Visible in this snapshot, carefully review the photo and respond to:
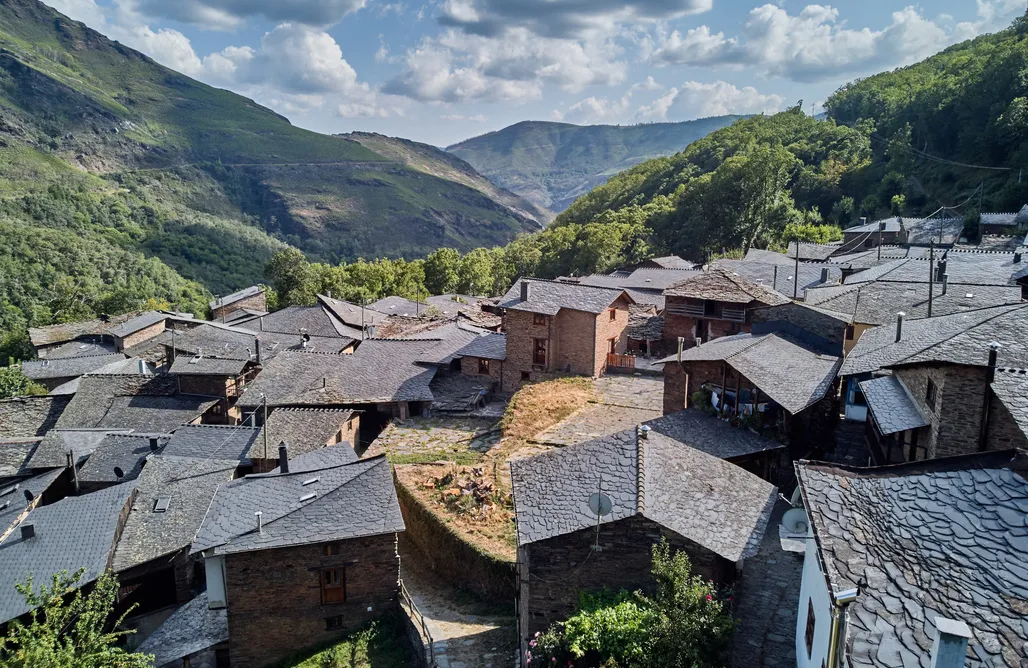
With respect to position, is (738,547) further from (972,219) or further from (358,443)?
(972,219)

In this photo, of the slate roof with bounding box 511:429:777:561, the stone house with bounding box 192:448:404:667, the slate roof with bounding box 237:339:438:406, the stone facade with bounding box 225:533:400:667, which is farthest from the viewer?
the slate roof with bounding box 237:339:438:406

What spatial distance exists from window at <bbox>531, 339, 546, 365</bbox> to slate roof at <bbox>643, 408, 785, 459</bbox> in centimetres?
1359

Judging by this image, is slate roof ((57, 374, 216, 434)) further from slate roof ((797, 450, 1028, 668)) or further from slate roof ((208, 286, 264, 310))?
slate roof ((797, 450, 1028, 668))

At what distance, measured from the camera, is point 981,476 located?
9.16 metres

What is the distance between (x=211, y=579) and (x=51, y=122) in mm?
194833

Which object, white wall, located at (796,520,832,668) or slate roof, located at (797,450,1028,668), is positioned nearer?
slate roof, located at (797,450,1028,668)

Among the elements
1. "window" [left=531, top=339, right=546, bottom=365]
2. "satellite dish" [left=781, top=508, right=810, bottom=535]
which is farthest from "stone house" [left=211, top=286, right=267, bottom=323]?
"satellite dish" [left=781, top=508, right=810, bottom=535]

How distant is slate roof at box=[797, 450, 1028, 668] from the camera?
23.2 ft

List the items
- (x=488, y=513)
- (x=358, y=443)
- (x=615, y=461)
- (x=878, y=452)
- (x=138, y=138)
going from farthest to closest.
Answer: (x=138, y=138)
(x=358, y=443)
(x=488, y=513)
(x=878, y=452)
(x=615, y=461)

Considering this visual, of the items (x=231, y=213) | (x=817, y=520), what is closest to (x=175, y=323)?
(x=817, y=520)

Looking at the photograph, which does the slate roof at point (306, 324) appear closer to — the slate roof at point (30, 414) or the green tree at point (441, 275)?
the slate roof at point (30, 414)

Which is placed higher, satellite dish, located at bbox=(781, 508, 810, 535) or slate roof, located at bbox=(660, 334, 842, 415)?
slate roof, located at bbox=(660, 334, 842, 415)

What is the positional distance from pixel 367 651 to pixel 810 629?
1213 centimetres

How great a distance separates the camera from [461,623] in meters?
17.4
